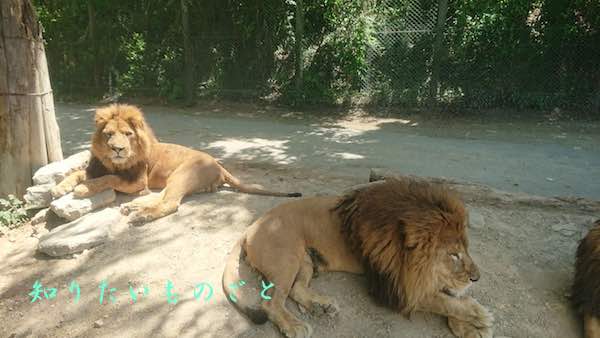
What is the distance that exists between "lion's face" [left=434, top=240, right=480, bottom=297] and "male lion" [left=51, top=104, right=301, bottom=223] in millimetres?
1952

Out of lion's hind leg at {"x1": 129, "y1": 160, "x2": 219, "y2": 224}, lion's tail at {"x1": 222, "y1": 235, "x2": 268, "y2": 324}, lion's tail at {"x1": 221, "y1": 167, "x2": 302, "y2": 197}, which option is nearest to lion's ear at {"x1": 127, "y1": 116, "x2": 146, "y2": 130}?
lion's hind leg at {"x1": 129, "y1": 160, "x2": 219, "y2": 224}

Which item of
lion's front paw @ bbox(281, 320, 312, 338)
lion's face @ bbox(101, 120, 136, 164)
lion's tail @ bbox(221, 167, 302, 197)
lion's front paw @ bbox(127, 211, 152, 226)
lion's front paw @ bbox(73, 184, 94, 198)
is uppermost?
lion's face @ bbox(101, 120, 136, 164)

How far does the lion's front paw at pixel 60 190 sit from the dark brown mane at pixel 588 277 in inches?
163

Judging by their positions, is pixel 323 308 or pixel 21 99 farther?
pixel 21 99

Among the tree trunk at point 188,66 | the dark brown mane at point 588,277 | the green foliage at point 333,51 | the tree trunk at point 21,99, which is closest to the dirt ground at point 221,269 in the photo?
the dark brown mane at point 588,277

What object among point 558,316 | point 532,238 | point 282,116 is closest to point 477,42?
point 282,116

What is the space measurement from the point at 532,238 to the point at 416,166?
2.60 m

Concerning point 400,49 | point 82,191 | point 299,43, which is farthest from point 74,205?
point 400,49

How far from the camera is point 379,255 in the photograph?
277 cm

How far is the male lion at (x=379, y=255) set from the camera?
2.66 meters

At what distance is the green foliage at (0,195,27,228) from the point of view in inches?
164

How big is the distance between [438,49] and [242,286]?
847 centimetres

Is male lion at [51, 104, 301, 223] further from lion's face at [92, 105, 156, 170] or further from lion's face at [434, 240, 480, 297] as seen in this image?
lion's face at [434, 240, 480, 297]

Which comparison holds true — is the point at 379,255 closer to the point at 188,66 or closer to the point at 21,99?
the point at 21,99
